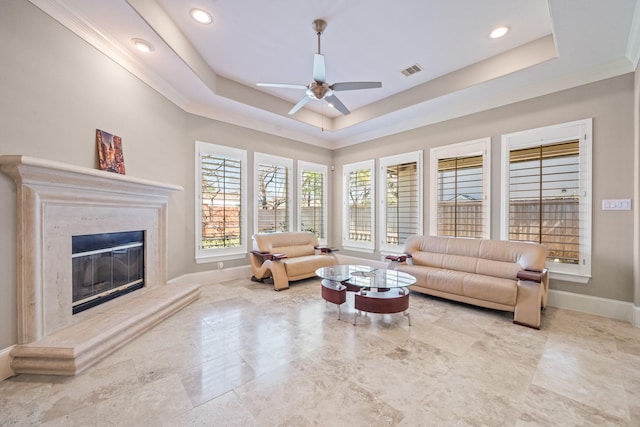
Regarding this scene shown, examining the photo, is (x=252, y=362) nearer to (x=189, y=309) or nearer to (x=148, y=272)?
(x=189, y=309)

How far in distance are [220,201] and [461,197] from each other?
173 inches

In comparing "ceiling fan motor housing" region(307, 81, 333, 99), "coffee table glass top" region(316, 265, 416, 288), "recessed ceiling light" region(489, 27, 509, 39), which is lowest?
"coffee table glass top" region(316, 265, 416, 288)

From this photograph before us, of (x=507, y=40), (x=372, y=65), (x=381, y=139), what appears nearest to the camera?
(x=507, y=40)

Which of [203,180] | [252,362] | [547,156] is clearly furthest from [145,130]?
[547,156]

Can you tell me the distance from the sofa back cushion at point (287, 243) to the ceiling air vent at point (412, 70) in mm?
3523

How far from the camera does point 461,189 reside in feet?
14.8

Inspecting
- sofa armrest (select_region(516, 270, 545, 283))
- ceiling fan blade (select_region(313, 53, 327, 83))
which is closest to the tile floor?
sofa armrest (select_region(516, 270, 545, 283))

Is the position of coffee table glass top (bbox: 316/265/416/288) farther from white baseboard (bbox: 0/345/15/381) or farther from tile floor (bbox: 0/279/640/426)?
white baseboard (bbox: 0/345/15/381)

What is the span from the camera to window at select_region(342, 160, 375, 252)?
234 inches

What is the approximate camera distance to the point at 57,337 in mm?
2201

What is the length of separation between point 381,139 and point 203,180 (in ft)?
→ 12.5

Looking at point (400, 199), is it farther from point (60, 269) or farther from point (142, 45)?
point (60, 269)

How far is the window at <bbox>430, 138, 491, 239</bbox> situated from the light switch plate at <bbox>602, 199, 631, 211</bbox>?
50.2 inches

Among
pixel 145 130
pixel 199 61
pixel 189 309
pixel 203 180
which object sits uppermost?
pixel 199 61
